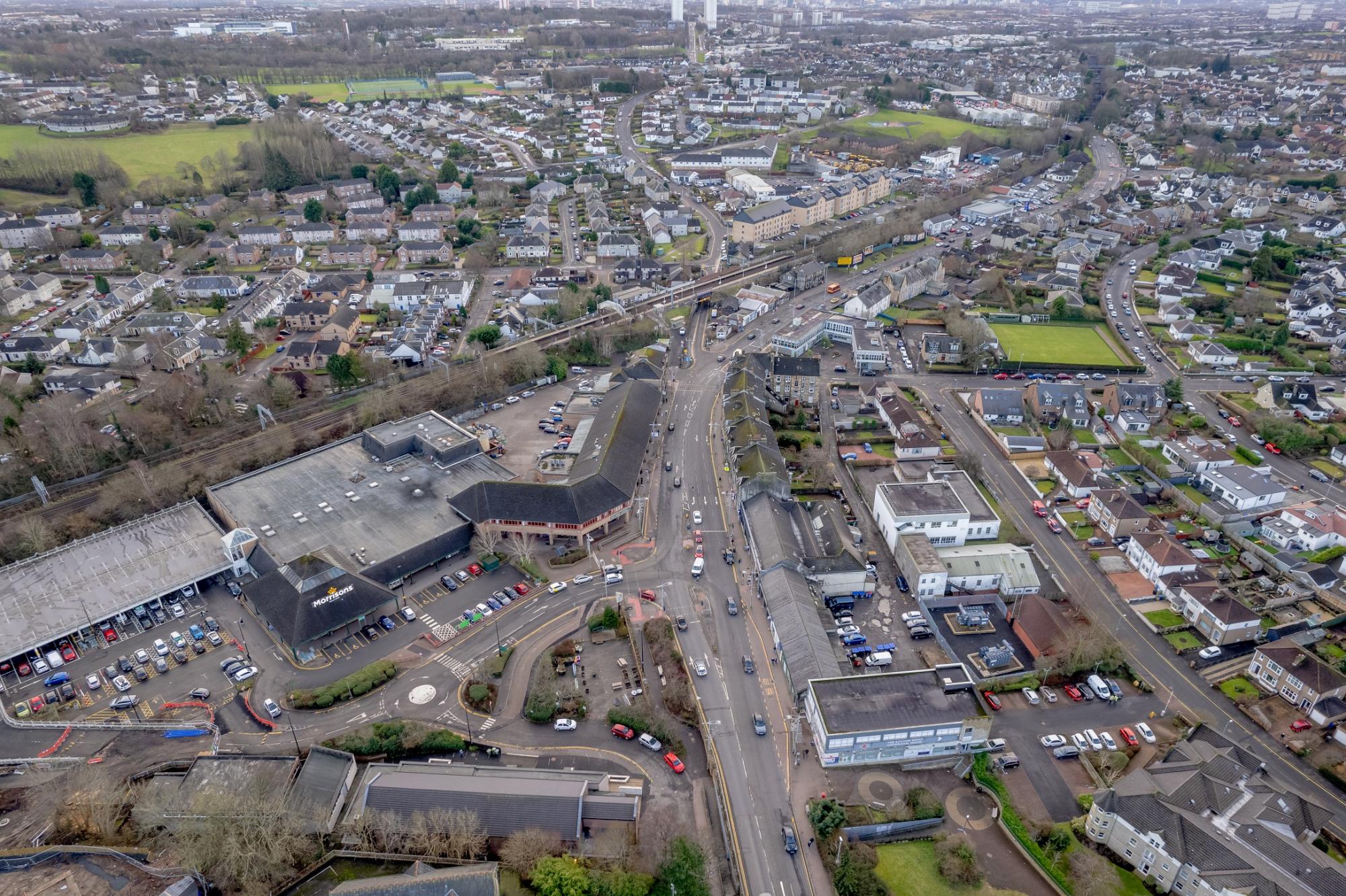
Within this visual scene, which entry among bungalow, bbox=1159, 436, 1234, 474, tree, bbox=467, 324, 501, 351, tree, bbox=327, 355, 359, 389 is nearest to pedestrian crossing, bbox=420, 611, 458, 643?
tree, bbox=327, 355, 359, 389

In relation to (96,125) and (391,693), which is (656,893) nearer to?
(391,693)

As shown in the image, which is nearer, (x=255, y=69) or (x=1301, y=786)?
(x=1301, y=786)

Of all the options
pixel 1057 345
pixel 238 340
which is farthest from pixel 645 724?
pixel 1057 345

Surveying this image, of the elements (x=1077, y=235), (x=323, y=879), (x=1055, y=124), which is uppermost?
(x=1055, y=124)

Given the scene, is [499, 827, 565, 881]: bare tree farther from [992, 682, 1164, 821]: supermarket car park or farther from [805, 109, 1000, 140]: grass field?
[805, 109, 1000, 140]: grass field

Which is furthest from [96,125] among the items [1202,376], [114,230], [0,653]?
[1202,376]

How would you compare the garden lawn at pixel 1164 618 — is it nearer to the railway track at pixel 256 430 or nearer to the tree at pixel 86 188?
the railway track at pixel 256 430
